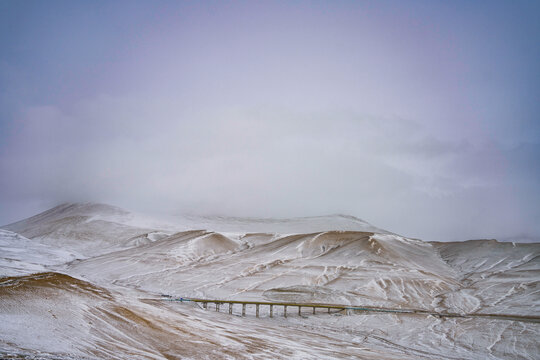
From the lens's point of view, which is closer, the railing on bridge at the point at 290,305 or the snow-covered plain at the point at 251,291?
the snow-covered plain at the point at 251,291

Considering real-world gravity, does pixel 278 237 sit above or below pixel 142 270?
above

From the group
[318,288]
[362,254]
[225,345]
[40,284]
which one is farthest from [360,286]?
[40,284]

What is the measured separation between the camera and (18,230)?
136 metres

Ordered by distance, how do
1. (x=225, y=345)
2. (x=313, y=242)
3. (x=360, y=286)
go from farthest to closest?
(x=313, y=242)
(x=360, y=286)
(x=225, y=345)

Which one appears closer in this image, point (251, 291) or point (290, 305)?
point (290, 305)

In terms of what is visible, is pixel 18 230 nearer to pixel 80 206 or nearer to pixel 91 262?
pixel 80 206

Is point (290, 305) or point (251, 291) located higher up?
point (251, 291)

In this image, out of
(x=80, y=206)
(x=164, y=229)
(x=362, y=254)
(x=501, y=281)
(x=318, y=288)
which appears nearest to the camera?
(x=318, y=288)

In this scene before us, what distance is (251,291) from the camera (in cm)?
5722

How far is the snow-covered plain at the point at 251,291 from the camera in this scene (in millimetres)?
23141

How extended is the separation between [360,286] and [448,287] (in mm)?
12646

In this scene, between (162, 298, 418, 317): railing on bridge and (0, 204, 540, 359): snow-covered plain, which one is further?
(162, 298, 418, 317): railing on bridge

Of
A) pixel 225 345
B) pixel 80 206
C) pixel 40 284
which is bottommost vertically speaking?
pixel 225 345

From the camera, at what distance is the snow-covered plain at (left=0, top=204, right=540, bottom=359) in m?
23.1
